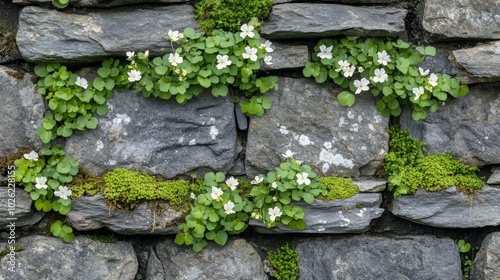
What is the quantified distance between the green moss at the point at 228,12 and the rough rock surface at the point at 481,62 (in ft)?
3.86

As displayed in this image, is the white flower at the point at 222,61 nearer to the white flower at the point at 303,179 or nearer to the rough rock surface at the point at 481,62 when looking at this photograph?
the white flower at the point at 303,179

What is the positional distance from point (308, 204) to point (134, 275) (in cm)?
113

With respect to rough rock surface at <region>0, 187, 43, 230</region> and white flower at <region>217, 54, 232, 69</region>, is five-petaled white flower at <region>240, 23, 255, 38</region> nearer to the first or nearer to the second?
white flower at <region>217, 54, 232, 69</region>

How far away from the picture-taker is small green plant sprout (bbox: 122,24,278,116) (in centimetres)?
341

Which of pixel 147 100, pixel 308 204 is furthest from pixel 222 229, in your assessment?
pixel 147 100

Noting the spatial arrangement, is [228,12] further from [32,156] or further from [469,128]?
[469,128]

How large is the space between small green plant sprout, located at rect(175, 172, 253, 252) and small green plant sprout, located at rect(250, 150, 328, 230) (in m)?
0.09

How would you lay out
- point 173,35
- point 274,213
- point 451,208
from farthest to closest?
point 451,208 → point 274,213 → point 173,35

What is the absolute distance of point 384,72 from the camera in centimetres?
353

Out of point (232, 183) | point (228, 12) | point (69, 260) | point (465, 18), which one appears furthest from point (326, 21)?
point (69, 260)

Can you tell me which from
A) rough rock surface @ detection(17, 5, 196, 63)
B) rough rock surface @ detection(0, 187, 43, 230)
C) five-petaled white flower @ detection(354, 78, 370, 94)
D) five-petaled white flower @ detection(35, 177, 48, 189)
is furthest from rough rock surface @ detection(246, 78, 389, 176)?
rough rock surface @ detection(0, 187, 43, 230)

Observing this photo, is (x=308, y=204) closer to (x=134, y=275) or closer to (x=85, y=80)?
(x=134, y=275)

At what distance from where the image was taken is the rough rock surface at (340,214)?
11.6 feet

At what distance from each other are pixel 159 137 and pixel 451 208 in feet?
5.88
